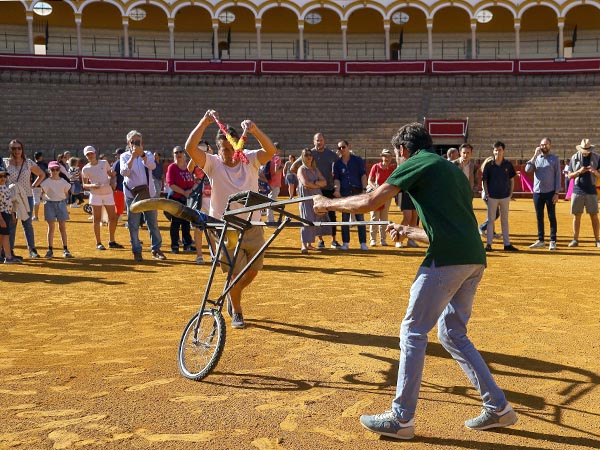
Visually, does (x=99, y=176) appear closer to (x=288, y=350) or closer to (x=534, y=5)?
(x=288, y=350)

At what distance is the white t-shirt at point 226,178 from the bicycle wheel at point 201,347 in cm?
137

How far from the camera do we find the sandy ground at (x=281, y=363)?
4.03 meters

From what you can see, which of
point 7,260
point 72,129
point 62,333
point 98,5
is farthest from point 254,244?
point 98,5

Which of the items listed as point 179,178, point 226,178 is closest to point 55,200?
point 179,178

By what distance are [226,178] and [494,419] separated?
3.37 meters

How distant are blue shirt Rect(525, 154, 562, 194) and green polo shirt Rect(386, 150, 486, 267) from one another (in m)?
8.86

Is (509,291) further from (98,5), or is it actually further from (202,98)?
(98,5)

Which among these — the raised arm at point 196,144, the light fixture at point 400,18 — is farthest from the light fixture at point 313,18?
the raised arm at point 196,144

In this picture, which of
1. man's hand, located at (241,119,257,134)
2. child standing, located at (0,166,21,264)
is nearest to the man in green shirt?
man's hand, located at (241,119,257,134)

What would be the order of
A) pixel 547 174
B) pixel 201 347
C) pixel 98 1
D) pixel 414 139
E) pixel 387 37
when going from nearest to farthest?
pixel 414 139, pixel 201 347, pixel 547 174, pixel 98 1, pixel 387 37

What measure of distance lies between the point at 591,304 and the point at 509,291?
1014 millimetres

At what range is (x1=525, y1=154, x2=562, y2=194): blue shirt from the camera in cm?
1218

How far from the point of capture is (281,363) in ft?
17.8

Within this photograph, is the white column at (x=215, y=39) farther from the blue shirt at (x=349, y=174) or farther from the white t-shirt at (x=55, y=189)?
the white t-shirt at (x=55, y=189)
